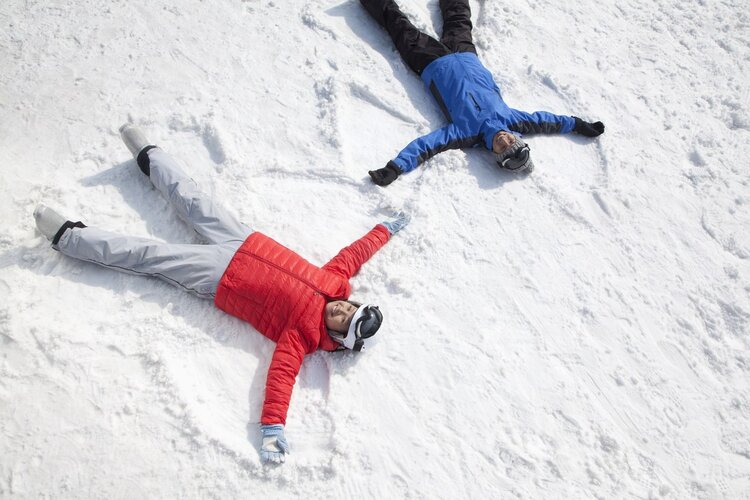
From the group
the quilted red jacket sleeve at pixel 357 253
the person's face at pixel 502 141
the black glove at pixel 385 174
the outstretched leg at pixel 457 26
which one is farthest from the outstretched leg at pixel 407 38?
the quilted red jacket sleeve at pixel 357 253

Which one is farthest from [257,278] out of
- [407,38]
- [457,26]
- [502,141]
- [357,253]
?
[457,26]

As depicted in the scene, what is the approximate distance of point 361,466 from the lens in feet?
11.5

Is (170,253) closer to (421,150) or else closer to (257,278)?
(257,278)

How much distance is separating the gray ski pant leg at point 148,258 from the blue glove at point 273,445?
1.08 metres

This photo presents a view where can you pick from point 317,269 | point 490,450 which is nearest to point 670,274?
point 490,450

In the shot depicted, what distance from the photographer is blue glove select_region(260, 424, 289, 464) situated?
11.1 feet

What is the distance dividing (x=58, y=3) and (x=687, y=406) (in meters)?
6.63

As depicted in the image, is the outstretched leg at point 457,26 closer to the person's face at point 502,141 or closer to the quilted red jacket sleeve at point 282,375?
the person's face at point 502,141

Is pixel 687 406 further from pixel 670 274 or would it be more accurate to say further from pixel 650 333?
pixel 670 274

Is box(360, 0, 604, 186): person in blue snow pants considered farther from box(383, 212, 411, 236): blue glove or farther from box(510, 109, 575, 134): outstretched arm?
box(383, 212, 411, 236): blue glove

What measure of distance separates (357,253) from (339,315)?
630 millimetres

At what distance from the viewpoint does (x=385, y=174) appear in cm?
453

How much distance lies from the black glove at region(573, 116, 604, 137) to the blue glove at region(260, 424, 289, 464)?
397 centimetres

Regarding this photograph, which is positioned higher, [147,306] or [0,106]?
[0,106]
